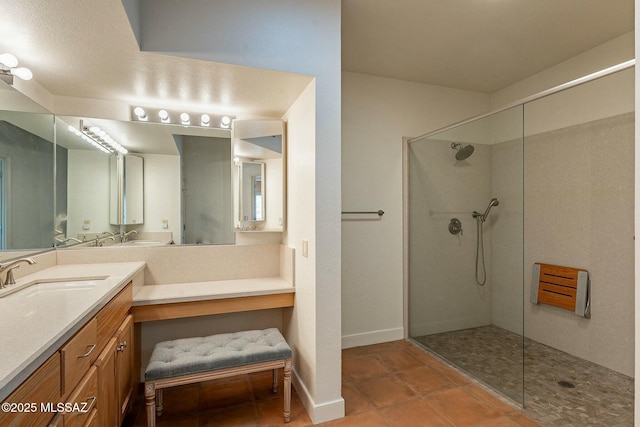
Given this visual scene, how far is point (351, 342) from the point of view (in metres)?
2.90

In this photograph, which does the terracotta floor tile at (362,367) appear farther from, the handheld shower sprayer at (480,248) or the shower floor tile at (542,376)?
the handheld shower sprayer at (480,248)

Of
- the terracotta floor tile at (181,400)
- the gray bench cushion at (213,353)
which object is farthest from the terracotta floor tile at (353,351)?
the terracotta floor tile at (181,400)

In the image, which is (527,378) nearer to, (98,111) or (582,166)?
(582,166)

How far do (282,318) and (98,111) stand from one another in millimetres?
2106

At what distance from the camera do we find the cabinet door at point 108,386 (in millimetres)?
1318

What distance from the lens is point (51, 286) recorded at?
160 cm

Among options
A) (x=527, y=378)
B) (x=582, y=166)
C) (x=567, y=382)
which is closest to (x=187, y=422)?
(x=527, y=378)

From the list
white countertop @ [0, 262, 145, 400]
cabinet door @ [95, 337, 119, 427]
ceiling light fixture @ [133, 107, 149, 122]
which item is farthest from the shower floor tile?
ceiling light fixture @ [133, 107, 149, 122]

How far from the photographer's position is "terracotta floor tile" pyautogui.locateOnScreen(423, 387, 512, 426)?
188cm

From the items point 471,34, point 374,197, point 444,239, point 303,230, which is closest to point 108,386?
point 303,230

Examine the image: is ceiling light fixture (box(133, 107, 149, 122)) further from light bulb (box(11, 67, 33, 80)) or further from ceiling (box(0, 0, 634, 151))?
light bulb (box(11, 67, 33, 80))

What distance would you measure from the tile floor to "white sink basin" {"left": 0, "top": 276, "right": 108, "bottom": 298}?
0.89 m

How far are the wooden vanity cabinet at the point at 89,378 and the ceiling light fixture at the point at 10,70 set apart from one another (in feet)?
4.12

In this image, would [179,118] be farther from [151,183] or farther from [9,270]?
[9,270]
